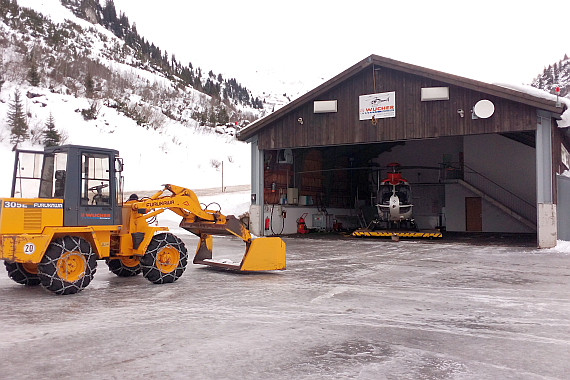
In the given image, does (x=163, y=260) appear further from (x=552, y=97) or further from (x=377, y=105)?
(x=552, y=97)

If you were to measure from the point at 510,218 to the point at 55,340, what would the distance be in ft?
91.5

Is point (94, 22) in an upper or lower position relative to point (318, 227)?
upper

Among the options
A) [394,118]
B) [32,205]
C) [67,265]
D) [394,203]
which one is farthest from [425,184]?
[32,205]

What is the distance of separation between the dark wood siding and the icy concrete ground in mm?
8654

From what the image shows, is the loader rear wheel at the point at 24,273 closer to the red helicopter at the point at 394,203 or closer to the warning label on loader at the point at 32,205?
the warning label on loader at the point at 32,205

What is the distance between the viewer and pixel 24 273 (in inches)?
374

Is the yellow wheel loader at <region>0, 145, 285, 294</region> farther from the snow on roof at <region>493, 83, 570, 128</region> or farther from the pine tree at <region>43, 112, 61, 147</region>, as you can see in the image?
the pine tree at <region>43, 112, 61, 147</region>

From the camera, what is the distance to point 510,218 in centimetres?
2916

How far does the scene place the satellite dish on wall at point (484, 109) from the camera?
18781 mm

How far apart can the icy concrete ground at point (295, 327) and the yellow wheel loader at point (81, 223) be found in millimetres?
398

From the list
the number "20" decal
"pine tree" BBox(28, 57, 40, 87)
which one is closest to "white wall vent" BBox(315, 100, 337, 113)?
the number "20" decal

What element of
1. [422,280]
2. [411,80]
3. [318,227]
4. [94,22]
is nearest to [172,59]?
[94,22]

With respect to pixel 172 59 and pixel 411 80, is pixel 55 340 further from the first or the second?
pixel 172 59

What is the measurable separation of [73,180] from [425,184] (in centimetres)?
2532
